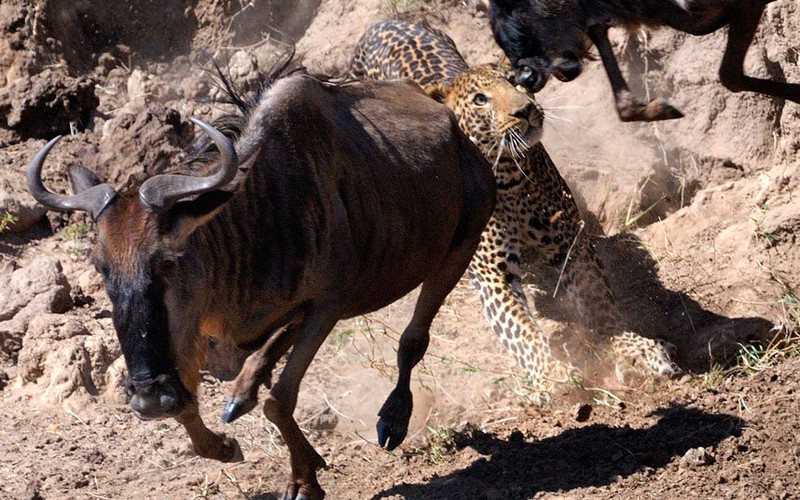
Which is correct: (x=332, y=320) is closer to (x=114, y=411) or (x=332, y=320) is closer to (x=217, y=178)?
(x=217, y=178)

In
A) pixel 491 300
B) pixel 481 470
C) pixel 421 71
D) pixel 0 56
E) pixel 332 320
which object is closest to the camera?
pixel 332 320

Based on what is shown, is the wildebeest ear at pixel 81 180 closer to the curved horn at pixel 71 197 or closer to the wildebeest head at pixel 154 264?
the curved horn at pixel 71 197

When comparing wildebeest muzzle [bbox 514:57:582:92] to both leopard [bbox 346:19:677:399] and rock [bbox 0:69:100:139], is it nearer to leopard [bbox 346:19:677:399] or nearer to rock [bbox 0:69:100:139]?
leopard [bbox 346:19:677:399]

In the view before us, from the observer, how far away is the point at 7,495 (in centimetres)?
594

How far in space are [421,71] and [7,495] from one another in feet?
14.6

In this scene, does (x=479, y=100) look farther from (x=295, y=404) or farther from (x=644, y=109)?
(x=295, y=404)

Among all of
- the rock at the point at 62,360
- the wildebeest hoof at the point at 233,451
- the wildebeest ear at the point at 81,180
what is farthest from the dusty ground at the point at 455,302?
the wildebeest ear at the point at 81,180

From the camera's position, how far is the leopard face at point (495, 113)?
7965 mm

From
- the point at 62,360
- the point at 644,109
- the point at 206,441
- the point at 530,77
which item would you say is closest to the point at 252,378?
the point at 206,441

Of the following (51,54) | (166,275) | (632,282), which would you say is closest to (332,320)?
(166,275)

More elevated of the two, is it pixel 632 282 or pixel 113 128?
pixel 113 128

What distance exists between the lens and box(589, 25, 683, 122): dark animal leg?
20.5 ft

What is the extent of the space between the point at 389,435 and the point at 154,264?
76.0 inches

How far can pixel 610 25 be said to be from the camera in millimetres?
6559
